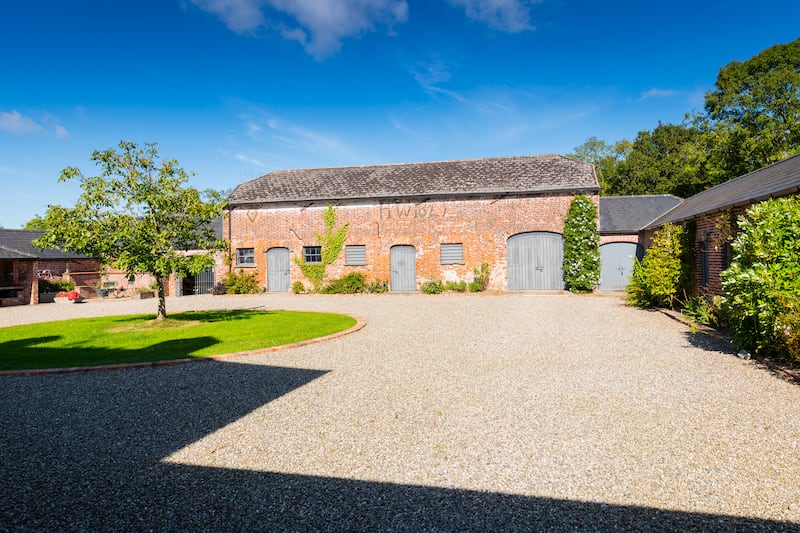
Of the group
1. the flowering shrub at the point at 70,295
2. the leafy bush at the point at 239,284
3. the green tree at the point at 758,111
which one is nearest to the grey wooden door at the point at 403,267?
the leafy bush at the point at 239,284

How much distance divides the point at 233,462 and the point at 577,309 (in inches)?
473

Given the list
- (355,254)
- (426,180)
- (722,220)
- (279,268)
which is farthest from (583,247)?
(279,268)

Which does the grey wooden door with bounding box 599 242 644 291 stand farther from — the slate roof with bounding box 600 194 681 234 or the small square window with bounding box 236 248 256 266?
the small square window with bounding box 236 248 256 266

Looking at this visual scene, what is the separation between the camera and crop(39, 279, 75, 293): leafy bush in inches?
844

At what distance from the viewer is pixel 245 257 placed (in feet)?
74.6

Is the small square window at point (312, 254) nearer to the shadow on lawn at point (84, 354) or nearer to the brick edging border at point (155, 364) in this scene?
the shadow on lawn at point (84, 354)

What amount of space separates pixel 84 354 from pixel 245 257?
1522cm

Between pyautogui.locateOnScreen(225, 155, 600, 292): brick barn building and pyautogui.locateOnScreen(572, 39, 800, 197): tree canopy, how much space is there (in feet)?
37.4

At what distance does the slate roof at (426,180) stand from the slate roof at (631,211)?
2.30 meters

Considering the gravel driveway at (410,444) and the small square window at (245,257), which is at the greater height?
the small square window at (245,257)

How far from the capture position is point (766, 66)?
28516 millimetres

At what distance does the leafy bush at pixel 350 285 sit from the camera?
20.9m

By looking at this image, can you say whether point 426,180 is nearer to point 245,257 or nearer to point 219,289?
point 245,257

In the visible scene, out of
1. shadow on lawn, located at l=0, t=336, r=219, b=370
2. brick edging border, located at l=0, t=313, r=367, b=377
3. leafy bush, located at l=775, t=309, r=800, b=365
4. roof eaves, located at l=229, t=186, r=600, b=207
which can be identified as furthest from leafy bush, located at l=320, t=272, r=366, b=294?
leafy bush, located at l=775, t=309, r=800, b=365
